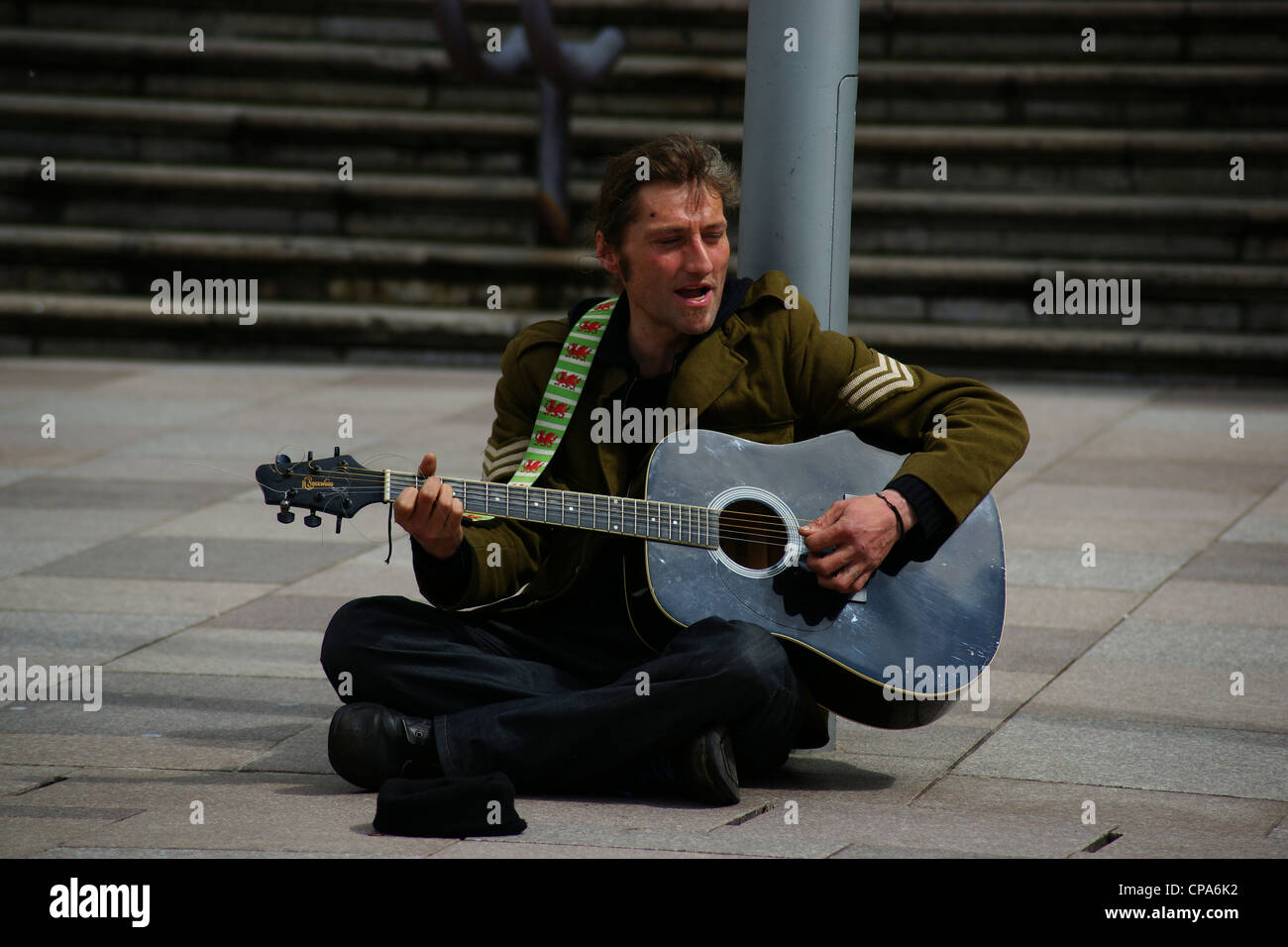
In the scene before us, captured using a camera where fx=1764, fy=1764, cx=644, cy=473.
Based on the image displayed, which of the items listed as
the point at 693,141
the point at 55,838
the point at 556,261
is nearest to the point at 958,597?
the point at 693,141

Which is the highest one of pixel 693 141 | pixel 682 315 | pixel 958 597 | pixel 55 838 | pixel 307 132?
pixel 307 132

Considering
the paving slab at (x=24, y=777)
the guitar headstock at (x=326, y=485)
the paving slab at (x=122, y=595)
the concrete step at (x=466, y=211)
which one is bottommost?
the paving slab at (x=24, y=777)

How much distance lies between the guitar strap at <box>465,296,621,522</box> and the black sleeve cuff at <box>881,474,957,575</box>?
71cm

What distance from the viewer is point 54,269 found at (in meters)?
10.8

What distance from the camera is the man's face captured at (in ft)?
12.5

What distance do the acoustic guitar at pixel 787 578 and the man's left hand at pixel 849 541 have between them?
0.20 feet

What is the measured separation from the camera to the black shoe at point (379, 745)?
144 inches

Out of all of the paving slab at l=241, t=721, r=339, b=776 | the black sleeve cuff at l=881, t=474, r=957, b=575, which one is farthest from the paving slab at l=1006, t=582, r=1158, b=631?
the paving slab at l=241, t=721, r=339, b=776

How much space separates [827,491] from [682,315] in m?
0.49

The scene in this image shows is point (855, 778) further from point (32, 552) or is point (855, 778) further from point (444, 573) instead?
point (32, 552)

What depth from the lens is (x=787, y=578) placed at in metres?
3.71

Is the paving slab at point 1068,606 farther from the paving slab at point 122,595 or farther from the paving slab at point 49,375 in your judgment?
the paving slab at point 49,375

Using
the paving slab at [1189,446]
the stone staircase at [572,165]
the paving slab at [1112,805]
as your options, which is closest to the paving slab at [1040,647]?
the paving slab at [1112,805]

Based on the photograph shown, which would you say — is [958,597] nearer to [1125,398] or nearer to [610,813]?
[610,813]
